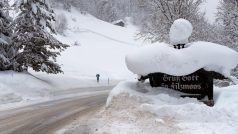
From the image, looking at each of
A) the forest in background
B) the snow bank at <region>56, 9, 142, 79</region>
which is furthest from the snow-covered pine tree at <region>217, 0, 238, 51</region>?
the snow bank at <region>56, 9, 142, 79</region>

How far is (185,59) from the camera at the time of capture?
11.9 m

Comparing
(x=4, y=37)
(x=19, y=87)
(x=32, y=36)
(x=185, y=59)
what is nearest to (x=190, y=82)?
(x=185, y=59)

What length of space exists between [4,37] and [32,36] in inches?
74.9

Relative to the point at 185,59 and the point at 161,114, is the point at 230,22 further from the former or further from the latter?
the point at 161,114

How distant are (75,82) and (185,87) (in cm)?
2213

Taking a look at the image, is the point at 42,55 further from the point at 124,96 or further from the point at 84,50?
the point at 84,50

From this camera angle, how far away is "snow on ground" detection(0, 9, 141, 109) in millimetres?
23297

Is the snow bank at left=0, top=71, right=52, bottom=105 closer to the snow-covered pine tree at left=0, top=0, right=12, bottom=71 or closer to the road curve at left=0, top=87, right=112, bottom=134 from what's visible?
the snow-covered pine tree at left=0, top=0, right=12, bottom=71

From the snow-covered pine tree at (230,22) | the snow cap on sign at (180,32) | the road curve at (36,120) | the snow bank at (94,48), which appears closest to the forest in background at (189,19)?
the snow-covered pine tree at (230,22)

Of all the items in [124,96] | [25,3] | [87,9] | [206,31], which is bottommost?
[124,96]

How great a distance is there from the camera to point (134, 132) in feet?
31.9

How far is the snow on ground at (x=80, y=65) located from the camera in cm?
2330

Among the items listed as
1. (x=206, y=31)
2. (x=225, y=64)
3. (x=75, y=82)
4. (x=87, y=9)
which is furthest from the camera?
(x=87, y=9)

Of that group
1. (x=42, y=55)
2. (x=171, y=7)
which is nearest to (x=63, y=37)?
(x=42, y=55)
